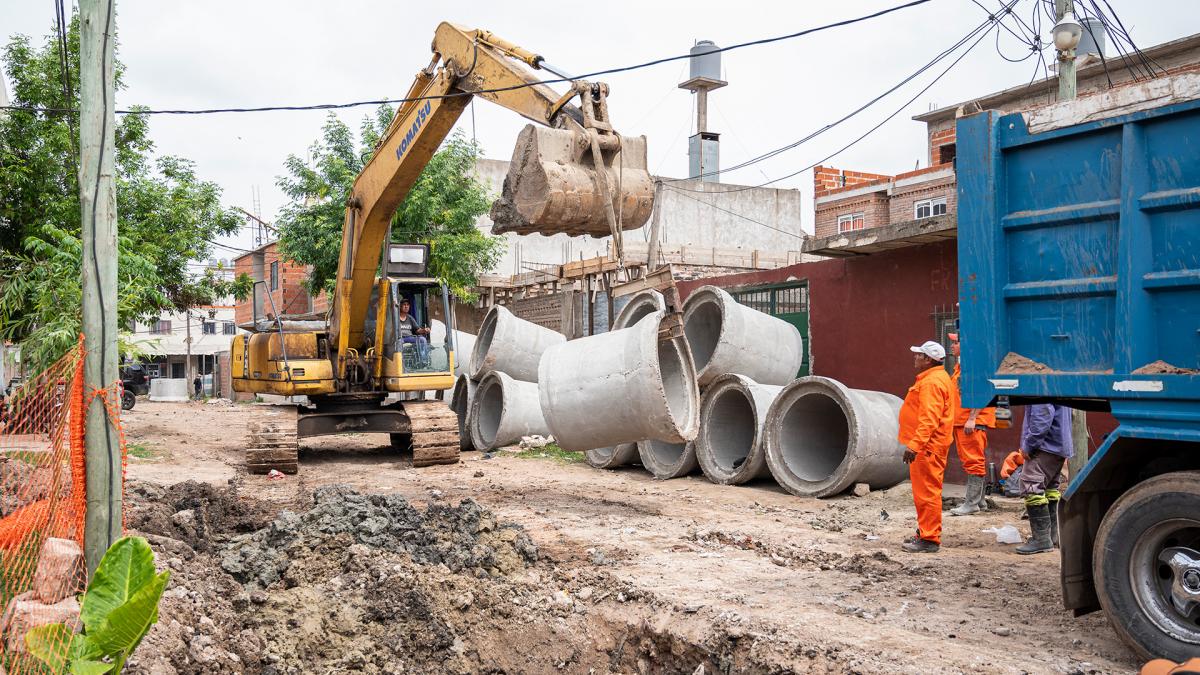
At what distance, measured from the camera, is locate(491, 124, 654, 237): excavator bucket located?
24.3 feet

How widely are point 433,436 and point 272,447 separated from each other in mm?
1962

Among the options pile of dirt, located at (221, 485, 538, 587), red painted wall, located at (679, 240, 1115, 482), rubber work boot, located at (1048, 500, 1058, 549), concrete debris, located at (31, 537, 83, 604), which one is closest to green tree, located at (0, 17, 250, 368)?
pile of dirt, located at (221, 485, 538, 587)

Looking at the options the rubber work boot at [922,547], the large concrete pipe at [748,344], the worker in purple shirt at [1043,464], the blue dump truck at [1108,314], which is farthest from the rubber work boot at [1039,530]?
the large concrete pipe at [748,344]

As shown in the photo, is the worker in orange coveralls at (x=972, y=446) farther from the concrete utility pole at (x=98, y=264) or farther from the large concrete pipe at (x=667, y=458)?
the concrete utility pole at (x=98, y=264)

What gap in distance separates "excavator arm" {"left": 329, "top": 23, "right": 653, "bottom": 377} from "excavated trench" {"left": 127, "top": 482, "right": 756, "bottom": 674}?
99.3 inches

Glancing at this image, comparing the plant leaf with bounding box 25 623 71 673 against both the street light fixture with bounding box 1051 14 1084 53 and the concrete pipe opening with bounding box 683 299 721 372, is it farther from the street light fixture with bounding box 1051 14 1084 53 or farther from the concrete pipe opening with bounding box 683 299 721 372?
the concrete pipe opening with bounding box 683 299 721 372

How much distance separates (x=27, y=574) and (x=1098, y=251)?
211 inches

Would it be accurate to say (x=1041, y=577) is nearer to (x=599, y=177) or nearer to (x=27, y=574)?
(x=599, y=177)

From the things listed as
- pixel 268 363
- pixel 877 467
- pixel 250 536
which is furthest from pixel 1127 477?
pixel 268 363

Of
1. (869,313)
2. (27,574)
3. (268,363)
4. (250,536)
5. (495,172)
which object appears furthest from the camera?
(495,172)

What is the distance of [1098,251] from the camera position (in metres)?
4.43

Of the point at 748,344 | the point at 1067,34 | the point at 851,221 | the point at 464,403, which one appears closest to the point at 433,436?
the point at 464,403

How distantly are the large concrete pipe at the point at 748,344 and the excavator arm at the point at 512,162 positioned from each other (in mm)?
3462

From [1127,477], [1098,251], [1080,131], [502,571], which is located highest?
[1080,131]
